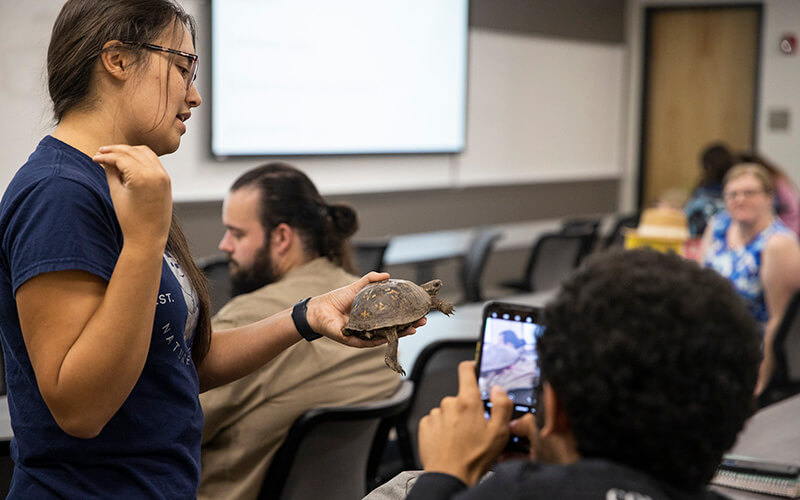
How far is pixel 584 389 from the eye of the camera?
2.49ft

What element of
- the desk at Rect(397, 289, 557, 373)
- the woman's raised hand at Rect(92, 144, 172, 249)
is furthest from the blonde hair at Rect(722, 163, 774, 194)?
the woman's raised hand at Rect(92, 144, 172, 249)

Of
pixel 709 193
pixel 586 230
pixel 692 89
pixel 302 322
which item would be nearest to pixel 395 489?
pixel 302 322

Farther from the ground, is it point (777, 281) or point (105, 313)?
point (105, 313)

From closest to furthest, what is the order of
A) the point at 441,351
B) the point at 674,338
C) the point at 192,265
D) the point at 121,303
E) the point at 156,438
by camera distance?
the point at 674,338, the point at 121,303, the point at 156,438, the point at 192,265, the point at 441,351

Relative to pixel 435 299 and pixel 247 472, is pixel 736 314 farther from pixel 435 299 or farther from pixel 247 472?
pixel 247 472

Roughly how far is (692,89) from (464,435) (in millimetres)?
8778

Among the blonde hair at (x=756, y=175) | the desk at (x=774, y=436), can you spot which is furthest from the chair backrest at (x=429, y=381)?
the blonde hair at (x=756, y=175)

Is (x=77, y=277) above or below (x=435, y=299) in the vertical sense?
above

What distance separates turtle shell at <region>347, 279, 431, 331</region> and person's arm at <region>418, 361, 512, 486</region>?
367 millimetres

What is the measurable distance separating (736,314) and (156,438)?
767 millimetres

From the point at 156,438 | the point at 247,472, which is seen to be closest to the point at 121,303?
the point at 156,438

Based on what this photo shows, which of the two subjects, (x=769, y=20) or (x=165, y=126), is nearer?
(x=165, y=126)

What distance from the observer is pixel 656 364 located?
28.9 inches

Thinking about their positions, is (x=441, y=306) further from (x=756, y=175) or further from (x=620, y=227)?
(x=620, y=227)
